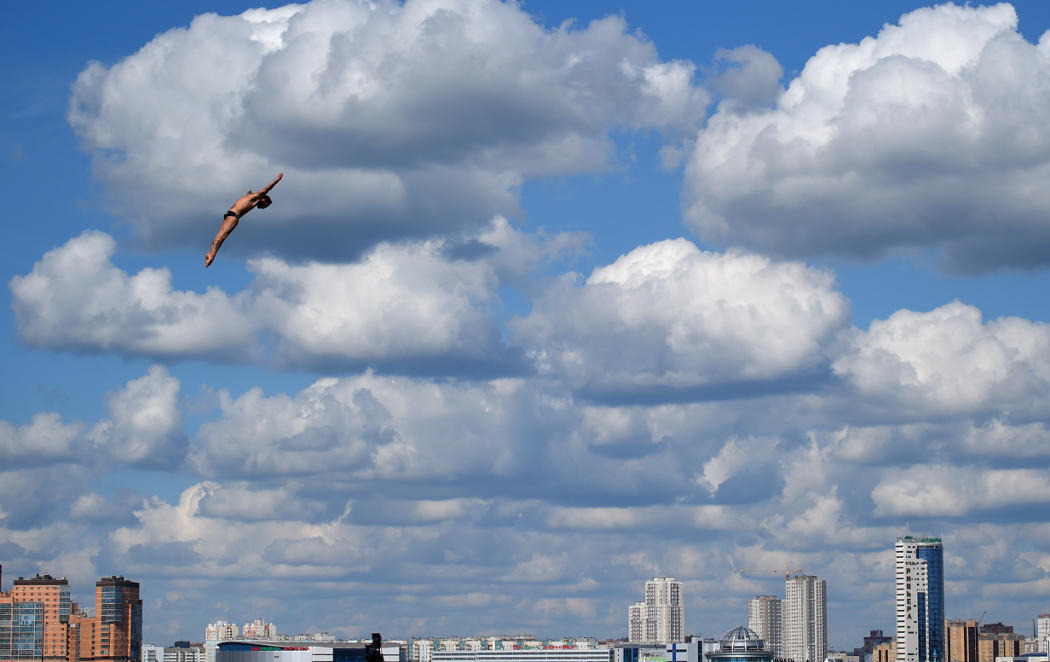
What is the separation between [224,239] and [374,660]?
44952 mm

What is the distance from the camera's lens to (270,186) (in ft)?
147

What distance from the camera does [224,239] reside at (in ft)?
145

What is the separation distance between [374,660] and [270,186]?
4525cm

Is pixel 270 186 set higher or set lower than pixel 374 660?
higher

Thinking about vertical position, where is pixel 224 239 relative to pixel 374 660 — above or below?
above

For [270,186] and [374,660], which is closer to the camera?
[270,186]

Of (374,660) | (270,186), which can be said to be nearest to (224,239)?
(270,186)

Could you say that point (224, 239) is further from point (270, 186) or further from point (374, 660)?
point (374, 660)

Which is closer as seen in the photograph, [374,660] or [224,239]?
[224,239]

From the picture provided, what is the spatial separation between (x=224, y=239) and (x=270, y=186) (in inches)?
80.7
